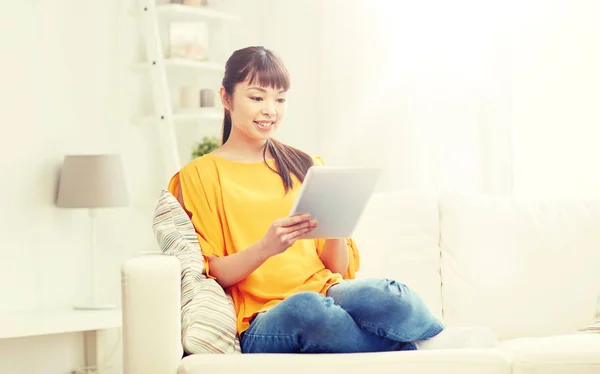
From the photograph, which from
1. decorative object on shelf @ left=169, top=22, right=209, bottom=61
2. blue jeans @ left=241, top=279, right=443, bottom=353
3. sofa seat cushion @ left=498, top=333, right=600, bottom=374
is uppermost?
decorative object on shelf @ left=169, top=22, right=209, bottom=61

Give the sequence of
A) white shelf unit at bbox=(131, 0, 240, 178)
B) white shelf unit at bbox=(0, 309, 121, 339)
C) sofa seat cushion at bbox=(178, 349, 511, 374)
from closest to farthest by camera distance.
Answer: sofa seat cushion at bbox=(178, 349, 511, 374), white shelf unit at bbox=(0, 309, 121, 339), white shelf unit at bbox=(131, 0, 240, 178)

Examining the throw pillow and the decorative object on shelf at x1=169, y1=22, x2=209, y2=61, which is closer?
the throw pillow

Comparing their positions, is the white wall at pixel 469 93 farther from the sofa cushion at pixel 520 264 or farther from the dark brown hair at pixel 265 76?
the dark brown hair at pixel 265 76

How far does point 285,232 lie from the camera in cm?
206

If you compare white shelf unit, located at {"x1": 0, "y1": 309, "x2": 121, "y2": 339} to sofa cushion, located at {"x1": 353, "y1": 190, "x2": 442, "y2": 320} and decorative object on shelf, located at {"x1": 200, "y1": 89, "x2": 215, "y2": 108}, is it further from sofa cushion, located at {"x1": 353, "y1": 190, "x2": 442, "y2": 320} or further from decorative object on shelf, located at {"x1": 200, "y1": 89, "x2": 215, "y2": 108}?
sofa cushion, located at {"x1": 353, "y1": 190, "x2": 442, "y2": 320}

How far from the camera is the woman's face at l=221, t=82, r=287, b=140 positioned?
228cm

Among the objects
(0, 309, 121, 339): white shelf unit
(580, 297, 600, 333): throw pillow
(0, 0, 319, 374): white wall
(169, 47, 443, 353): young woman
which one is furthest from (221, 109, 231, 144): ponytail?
(0, 0, 319, 374): white wall

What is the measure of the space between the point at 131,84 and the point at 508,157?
5.19ft

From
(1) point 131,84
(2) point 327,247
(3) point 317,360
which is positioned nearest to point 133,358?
(3) point 317,360

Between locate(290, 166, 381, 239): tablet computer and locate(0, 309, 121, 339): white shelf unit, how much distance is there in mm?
1437

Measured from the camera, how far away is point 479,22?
345 cm

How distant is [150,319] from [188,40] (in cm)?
220

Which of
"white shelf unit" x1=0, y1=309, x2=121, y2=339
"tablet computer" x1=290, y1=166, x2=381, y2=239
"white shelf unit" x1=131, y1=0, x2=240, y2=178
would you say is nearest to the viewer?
"tablet computer" x1=290, y1=166, x2=381, y2=239

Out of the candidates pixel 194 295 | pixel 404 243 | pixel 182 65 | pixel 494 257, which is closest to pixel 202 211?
pixel 194 295
